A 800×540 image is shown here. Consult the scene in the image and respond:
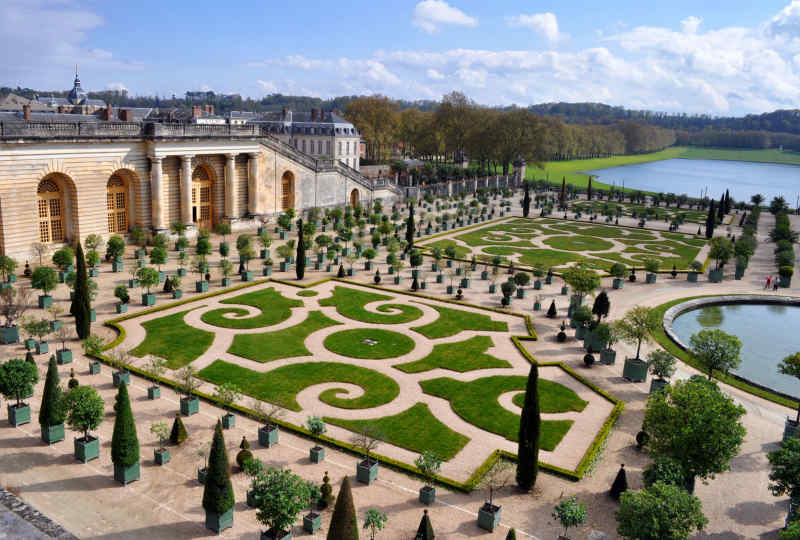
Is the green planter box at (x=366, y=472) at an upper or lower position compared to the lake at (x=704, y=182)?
lower

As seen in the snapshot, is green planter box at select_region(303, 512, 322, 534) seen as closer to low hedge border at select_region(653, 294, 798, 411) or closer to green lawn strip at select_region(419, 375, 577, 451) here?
green lawn strip at select_region(419, 375, 577, 451)

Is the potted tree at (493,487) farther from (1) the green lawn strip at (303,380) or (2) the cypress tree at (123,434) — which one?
(2) the cypress tree at (123,434)

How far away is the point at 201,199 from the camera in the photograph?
6494cm

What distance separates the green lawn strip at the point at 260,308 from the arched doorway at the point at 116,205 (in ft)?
64.6

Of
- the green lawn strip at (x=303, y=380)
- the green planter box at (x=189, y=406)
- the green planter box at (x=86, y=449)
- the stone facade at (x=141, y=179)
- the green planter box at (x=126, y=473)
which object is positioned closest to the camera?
the green planter box at (x=126, y=473)

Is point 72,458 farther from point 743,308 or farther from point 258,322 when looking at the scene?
point 743,308

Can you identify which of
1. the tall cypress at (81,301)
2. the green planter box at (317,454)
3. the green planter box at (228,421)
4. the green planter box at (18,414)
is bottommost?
the green planter box at (317,454)

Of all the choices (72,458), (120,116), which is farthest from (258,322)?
(120,116)

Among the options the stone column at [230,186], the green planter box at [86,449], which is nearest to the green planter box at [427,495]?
the green planter box at [86,449]

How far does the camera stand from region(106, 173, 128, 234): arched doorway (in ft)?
182

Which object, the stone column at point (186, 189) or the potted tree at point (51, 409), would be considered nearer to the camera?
the potted tree at point (51, 409)

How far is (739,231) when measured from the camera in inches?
3221

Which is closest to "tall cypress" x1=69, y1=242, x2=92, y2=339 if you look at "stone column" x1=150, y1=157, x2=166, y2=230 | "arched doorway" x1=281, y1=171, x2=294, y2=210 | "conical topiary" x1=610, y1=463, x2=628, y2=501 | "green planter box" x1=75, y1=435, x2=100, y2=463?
"green planter box" x1=75, y1=435, x2=100, y2=463

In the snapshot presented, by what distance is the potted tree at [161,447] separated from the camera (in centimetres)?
2281
